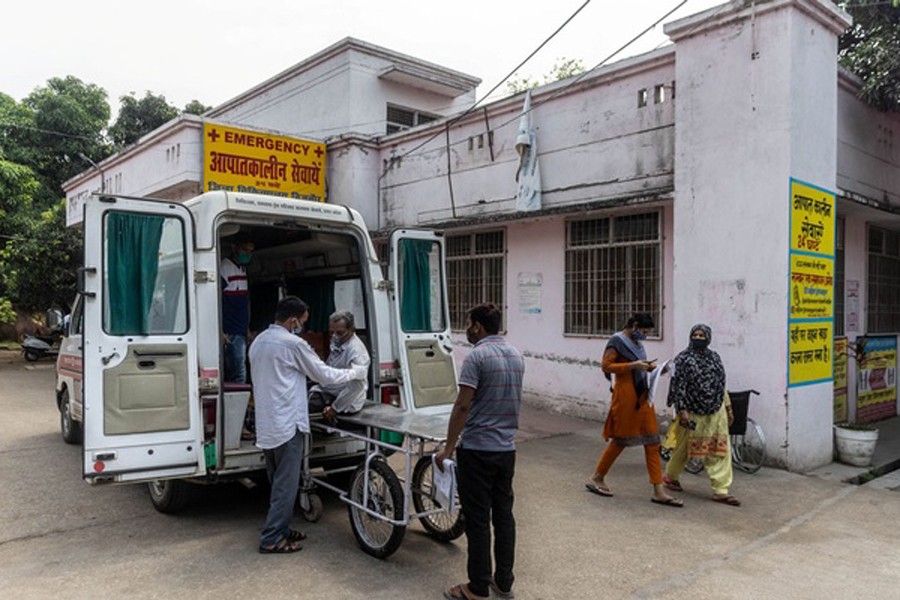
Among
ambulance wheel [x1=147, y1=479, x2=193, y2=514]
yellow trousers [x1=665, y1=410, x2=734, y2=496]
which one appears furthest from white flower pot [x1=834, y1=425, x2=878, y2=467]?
ambulance wheel [x1=147, y1=479, x2=193, y2=514]

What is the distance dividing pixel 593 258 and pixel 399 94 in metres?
8.08

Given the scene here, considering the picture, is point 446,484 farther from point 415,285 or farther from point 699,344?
point 699,344

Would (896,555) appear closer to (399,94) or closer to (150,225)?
(150,225)

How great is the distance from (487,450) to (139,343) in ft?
8.02

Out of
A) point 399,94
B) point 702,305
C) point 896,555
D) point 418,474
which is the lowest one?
point 896,555

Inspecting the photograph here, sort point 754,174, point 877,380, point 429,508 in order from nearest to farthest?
point 429,508, point 754,174, point 877,380

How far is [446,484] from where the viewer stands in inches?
156

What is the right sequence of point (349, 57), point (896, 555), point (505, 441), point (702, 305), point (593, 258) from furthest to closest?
point (349, 57) → point (593, 258) → point (702, 305) → point (896, 555) → point (505, 441)

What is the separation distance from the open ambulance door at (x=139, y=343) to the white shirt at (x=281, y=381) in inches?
18.3

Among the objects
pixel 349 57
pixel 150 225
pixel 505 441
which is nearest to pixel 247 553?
pixel 505 441

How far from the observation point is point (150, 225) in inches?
180

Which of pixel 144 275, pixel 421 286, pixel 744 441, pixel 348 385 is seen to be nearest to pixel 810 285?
pixel 744 441

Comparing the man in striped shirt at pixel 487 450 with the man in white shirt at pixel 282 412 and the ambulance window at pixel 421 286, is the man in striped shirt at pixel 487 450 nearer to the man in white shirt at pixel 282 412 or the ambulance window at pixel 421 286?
the man in white shirt at pixel 282 412

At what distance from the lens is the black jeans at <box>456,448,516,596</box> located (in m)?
3.66
